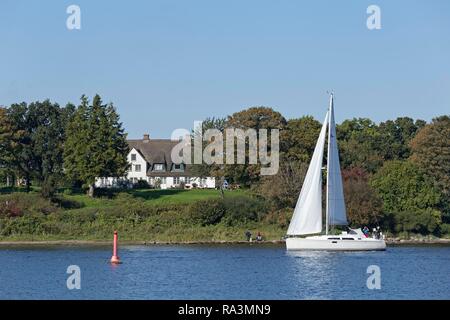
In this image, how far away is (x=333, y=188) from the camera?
78875 mm

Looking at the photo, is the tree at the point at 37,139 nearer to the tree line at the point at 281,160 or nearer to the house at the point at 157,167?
the tree line at the point at 281,160

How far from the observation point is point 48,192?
96.6 m

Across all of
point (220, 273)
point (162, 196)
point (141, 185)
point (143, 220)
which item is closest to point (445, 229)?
point (143, 220)

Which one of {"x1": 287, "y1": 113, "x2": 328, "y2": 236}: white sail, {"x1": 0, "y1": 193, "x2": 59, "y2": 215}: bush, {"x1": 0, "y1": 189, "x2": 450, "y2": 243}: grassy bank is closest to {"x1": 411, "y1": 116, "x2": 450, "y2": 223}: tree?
{"x1": 0, "y1": 189, "x2": 450, "y2": 243}: grassy bank

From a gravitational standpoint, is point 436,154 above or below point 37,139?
below

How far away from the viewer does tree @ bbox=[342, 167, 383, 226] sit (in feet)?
298

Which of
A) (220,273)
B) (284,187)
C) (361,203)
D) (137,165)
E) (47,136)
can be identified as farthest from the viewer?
(137,165)

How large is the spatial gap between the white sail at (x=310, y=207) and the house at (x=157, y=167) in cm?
4843

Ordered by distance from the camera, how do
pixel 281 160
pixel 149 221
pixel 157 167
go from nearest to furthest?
pixel 149 221
pixel 281 160
pixel 157 167

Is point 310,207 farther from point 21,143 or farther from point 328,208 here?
point 21,143

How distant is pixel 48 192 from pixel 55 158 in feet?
69.7

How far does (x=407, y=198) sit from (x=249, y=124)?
20.2 meters

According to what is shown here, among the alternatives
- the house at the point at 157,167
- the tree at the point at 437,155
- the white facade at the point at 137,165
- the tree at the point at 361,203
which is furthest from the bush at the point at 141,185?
the tree at the point at 361,203

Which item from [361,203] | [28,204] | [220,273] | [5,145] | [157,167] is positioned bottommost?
[220,273]
